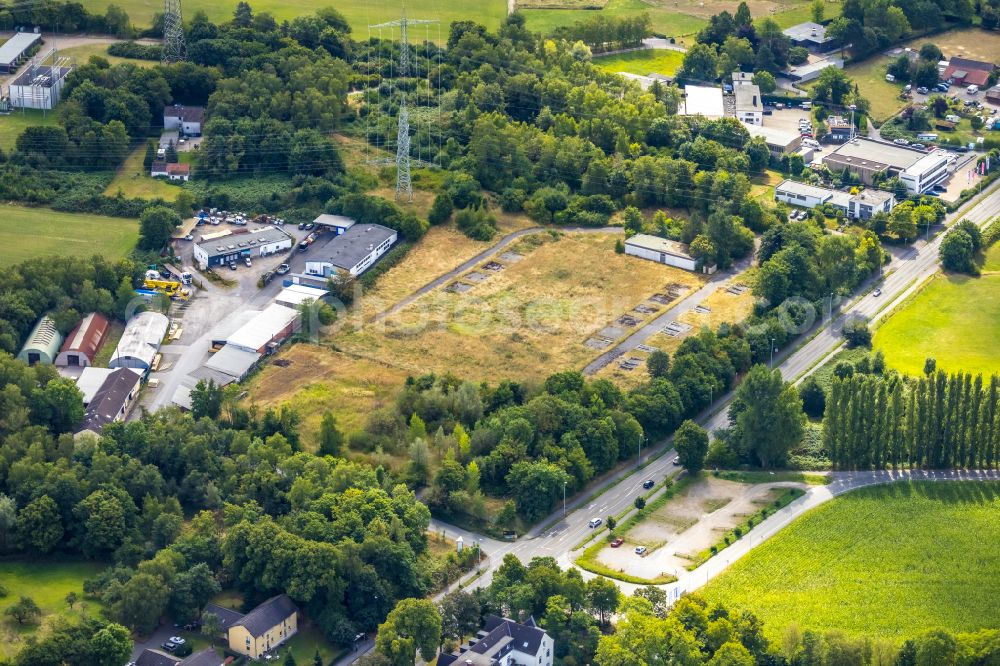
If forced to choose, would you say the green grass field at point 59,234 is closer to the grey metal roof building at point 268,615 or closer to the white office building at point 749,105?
the grey metal roof building at point 268,615

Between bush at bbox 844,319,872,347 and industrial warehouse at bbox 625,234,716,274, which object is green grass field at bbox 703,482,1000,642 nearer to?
bush at bbox 844,319,872,347

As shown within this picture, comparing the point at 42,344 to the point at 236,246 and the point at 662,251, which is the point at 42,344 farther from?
the point at 662,251

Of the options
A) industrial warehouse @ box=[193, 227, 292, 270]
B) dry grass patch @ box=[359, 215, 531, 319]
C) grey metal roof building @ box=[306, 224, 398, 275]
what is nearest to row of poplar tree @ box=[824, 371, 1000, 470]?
dry grass patch @ box=[359, 215, 531, 319]

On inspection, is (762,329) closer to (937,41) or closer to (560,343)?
(560,343)

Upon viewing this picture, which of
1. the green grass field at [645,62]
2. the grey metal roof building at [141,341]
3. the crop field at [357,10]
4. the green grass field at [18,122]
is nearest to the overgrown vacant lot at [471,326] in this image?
the grey metal roof building at [141,341]

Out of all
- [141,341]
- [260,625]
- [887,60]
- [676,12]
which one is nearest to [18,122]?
[141,341]

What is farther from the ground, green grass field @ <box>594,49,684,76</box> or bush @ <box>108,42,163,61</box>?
bush @ <box>108,42,163,61</box>
